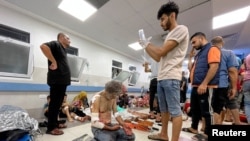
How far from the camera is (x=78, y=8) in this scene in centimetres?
330

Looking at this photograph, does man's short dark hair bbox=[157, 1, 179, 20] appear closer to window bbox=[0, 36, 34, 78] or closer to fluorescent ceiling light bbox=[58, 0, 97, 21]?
fluorescent ceiling light bbox=[58, 0, 97, 21]

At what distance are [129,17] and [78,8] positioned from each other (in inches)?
49.0

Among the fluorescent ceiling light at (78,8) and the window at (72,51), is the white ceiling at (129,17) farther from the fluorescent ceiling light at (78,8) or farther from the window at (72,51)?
the window at (72,51)

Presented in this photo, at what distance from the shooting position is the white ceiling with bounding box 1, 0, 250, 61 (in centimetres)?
314

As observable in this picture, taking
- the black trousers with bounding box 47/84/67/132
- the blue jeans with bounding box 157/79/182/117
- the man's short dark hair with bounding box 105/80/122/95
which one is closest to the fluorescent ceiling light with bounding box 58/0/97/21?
the black trousers with bounding box 47/84/67/132

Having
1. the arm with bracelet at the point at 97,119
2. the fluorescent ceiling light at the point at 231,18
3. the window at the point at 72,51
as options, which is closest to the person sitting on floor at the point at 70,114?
the arm with bracelet at the point at 97,119

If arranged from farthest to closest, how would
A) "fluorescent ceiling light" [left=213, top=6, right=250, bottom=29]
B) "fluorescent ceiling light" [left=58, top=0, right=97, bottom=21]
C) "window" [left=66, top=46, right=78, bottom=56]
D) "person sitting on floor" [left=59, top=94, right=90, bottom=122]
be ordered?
"window" [left=66, top=46, right=78, bottom=56], "fluorescent ceiling light" [left=213, top=6, right=250, bottom=29], "fluorescent ceiling light" [left=58, top=0, right=97, bottom=21], "person sitting on floor" [left=59, top=94, right=90, bottom=122]

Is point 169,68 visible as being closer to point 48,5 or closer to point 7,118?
point 7,118

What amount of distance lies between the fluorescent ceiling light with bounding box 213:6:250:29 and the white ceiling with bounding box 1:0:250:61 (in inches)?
7.7

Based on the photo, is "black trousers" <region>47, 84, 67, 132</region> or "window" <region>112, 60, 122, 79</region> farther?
"window" <region>112, 60, 122, 79</region>

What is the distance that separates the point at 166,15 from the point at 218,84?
3.52 ft

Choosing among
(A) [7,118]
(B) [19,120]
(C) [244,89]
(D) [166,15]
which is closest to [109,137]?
(B) [19,120]

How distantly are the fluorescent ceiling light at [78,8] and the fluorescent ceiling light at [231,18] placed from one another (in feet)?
10.8

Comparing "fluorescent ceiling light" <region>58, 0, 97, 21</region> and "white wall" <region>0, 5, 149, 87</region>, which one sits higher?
"fluorescent ceiling light" <region>58, 0, 97, 21</region>
